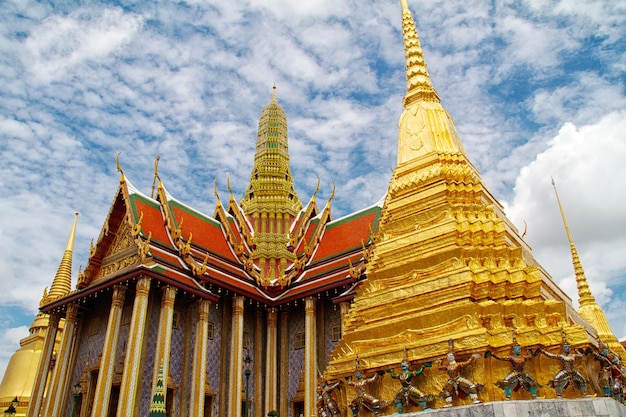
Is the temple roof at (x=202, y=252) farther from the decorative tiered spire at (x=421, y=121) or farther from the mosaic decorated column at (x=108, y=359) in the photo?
the decorative tiered spire at (x=421, y=121)

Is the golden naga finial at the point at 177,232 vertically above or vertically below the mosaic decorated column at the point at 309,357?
above

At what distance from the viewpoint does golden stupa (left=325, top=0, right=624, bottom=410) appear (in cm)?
894

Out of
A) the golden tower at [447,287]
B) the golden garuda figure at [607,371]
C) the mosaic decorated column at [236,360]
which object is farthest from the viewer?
the mosaic decorated column at [236,360]

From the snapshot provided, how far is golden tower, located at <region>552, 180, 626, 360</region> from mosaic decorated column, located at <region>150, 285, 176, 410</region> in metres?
15.7

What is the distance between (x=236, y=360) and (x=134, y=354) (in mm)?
3678

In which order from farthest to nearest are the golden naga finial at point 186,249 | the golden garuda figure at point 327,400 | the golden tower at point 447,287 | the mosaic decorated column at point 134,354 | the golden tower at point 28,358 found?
the golden tower at point 28,358, the golden naga finial at point 186,249, the mosaic decorated column at point 134,354, the golden garuda figure at point 327,400, the golden tower at point 447,287

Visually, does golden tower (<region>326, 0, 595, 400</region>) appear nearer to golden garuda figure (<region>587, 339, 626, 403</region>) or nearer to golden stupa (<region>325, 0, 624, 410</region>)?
golden stupa (<region>325, 0, 624, 410</region>)

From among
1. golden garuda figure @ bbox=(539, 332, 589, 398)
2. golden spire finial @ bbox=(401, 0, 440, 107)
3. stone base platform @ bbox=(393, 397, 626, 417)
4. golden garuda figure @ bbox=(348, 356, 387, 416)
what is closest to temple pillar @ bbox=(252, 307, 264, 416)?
golden garuda figure @ bbox=(348, 356, 387, 416)

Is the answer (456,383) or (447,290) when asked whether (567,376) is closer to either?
(456,383)

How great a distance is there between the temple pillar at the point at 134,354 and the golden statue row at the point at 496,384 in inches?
274

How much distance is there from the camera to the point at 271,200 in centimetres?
2445

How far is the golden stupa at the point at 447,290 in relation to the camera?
894cm

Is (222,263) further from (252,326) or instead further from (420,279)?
(420,279)

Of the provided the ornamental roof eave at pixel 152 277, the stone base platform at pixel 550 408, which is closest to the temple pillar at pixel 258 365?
the ornamental roof eave at pixel 152 277
